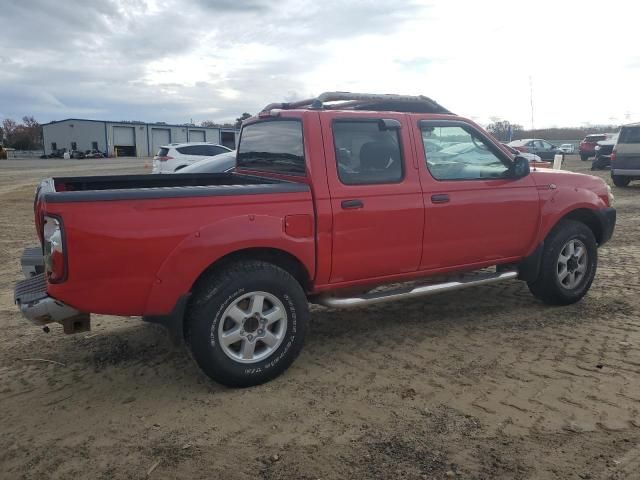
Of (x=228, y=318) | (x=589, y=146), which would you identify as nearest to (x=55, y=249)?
(x=228, y=318)

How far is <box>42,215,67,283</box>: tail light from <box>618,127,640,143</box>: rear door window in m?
16.1

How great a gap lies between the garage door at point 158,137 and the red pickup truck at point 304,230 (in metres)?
72.5

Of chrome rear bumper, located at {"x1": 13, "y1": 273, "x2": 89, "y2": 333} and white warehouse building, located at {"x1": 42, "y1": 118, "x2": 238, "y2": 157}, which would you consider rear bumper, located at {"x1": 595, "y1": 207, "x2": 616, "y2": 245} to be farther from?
white warehouse building, located at {"x1": 42, "y1": 118, "x2": 238, "y2": 157}

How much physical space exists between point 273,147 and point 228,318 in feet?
5.26

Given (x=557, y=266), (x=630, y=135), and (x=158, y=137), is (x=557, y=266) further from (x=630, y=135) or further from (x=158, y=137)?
(x=158, y=137)

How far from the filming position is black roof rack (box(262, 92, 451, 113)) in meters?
4.52

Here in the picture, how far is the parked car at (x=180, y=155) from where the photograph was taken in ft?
57.8

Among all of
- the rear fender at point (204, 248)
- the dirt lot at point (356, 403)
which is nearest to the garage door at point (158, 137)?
the dirt lot at point (356, 403)

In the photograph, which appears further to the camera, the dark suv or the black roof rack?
the dark suv

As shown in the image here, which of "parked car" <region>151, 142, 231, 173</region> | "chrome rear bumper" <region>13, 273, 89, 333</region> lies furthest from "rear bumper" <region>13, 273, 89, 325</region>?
"parked car" <region>151, 142, 231, 173</region>

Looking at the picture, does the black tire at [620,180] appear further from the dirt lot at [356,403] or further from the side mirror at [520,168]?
the side mirror at [520,168]

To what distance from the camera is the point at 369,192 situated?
13.6 feet

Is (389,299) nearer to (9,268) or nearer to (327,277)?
(327,277)

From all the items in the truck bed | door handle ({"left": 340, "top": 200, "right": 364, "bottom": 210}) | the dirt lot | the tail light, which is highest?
the truck bed
